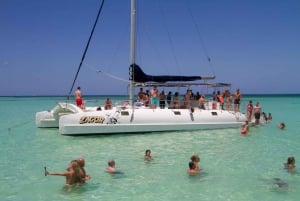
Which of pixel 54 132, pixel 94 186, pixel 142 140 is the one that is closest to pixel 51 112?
pixel 54 132

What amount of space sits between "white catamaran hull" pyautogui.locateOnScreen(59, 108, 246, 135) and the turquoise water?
1.48 ft

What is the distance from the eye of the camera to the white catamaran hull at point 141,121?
18.1 m

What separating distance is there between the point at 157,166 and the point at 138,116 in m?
7.29

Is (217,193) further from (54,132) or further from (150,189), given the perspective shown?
(54,132)

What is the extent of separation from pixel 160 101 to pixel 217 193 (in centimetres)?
1229

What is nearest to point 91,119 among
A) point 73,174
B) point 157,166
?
point 157,166

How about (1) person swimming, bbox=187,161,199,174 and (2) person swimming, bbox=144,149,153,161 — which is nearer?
(1) person swimming, bbox=187,161,199,174

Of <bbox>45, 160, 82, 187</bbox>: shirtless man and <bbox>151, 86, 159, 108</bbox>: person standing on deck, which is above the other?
<bbox>151, 86, 159, 108</bbox>: person standing on deck

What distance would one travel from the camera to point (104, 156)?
13.9 metres

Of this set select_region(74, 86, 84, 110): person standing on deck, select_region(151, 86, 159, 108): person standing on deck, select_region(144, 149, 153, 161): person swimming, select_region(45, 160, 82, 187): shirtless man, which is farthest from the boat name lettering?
select_region(45, 160, 82, 187): shirtless man

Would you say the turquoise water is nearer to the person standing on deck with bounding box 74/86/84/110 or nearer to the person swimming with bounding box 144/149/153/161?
the person swimming with bounding box 144/149/153/161

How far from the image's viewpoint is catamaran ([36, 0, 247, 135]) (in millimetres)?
18219

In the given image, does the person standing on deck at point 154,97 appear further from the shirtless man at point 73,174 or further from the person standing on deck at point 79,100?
the shirtless man at point 73,174

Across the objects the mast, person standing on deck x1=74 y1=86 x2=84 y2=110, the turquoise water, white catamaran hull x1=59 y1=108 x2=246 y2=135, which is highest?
the mast
